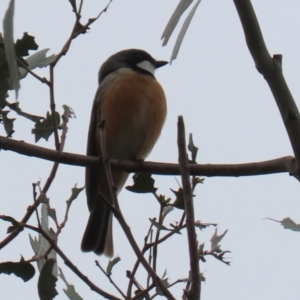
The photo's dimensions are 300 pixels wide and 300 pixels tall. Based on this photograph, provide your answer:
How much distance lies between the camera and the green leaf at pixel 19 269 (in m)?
2.34

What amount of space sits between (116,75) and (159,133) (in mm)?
602

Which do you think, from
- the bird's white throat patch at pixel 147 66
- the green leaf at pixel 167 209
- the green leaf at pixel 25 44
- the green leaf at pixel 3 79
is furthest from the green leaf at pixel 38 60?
the bird's white throat patch at pixel 147 66

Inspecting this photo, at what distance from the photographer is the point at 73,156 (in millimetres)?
2855

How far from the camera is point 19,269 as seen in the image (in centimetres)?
236

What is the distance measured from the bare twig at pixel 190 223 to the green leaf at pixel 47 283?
939 mm

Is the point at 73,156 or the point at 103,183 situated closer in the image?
the point at 73,156

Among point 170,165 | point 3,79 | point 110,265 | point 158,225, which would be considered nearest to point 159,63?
point 170,165

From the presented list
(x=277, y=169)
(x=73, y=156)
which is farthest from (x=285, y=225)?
(x=73, y=156)

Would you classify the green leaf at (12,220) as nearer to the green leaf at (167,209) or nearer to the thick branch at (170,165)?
the thick branch at (170,165)

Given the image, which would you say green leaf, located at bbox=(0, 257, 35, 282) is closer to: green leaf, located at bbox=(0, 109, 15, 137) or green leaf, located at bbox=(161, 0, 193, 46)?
green leaf, located at bbox=(0, 109, 15, 137)

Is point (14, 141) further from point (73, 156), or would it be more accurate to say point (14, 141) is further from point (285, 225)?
point (285, 225)

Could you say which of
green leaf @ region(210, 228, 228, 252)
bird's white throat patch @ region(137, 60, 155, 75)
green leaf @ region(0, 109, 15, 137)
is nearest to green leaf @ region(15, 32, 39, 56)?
green leaf @ region(0, 109, 15, 137)

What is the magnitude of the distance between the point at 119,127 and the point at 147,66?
4.12 ft

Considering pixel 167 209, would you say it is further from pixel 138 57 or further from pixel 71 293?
pixel 138 57
